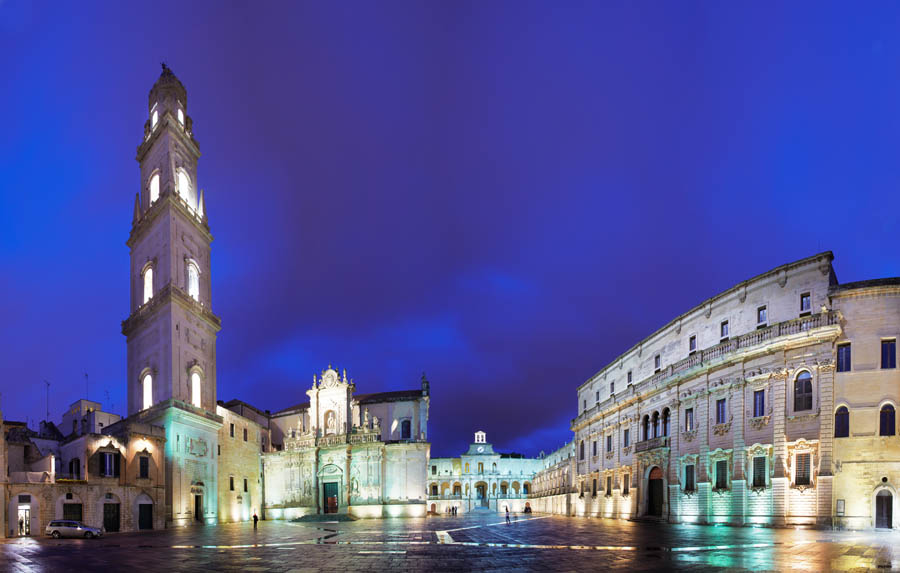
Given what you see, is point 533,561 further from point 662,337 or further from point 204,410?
point 204,410

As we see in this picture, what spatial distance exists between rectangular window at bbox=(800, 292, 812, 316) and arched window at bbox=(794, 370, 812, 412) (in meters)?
3.46

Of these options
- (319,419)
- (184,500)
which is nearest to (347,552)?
(184,500)

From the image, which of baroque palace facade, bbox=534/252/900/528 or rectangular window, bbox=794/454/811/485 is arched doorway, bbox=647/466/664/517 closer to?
baroque palace facade, bbox=534/252/900/528

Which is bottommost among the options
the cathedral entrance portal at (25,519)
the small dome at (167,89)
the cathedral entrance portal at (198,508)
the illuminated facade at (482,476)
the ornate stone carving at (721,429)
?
the illuminated facade at (482,476)

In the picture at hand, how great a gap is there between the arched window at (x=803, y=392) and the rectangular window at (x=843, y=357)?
1.56 meters

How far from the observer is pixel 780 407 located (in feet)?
108

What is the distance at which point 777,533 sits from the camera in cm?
2772

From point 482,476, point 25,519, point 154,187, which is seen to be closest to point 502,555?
point 25,519

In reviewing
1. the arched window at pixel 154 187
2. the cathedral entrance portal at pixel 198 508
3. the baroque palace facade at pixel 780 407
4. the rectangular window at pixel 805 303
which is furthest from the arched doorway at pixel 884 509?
the arched window at pixel 154 187

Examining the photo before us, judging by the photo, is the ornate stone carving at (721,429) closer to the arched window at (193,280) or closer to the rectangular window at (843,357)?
the rectangular window at (843,357)

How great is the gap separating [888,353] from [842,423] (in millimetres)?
4255

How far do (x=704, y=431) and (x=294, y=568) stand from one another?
3046cm

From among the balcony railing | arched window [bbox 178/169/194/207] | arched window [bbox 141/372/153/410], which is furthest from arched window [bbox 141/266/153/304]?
the balcony railing

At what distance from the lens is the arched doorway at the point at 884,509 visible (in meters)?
28.7
